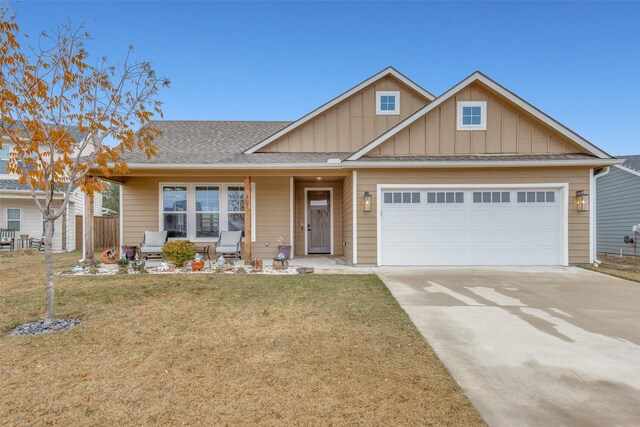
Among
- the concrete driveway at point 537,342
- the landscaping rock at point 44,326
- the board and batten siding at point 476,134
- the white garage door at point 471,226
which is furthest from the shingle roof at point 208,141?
the concrete driveway at point 537,342

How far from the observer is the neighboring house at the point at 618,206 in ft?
40.5

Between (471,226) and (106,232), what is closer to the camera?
(471,226)

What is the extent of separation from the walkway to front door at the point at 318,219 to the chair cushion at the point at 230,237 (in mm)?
2493

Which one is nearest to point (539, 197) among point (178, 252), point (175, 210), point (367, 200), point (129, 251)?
point (367, 200)

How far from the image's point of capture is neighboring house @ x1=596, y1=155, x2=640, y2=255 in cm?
1235

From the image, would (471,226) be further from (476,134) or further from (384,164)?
(384,164)

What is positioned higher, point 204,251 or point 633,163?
point 633,163

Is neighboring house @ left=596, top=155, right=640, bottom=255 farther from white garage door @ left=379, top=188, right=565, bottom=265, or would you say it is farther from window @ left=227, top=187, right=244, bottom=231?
window @ left=227, top=187, right=244, bottom=231

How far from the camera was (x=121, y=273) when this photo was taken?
24.8 ft

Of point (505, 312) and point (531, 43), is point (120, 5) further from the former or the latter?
point (531, 43)

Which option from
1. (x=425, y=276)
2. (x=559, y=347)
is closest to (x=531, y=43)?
(x=425, y=276)

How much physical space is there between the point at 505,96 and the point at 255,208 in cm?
767

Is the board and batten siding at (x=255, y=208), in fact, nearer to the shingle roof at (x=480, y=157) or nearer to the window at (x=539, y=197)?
the shingle roof at (x=480, y=157)

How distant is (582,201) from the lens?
26.7ft
